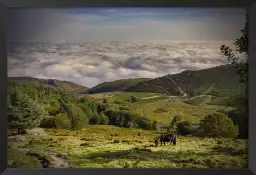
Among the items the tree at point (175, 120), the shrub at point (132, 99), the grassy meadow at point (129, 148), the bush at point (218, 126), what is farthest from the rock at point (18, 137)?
the bush at point (218, 126)

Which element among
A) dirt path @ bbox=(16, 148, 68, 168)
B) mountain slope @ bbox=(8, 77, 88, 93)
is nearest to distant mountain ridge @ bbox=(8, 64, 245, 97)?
mountain slope @ bbox=(8, 77, 88, 93)

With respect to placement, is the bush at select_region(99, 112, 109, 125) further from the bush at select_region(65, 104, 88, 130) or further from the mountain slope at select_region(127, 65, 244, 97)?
the mountain slope at select_region(127, 65, 244, 97)

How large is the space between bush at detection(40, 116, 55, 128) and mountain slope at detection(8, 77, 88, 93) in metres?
0.27

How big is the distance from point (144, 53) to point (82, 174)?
111 centimetres

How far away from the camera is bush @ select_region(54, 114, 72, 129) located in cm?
303

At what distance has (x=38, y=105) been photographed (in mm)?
3035

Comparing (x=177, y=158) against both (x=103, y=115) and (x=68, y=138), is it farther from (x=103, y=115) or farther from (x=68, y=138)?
(x=68, y=138)

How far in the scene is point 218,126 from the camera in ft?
9.91

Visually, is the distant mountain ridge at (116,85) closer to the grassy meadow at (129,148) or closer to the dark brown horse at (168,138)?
the grassy meadow at (129,148)

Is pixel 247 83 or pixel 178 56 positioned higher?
pixel 178 56

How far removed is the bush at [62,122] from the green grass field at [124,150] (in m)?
0.04

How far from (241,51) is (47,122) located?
170 centimetres

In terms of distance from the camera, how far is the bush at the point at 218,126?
3016mm
